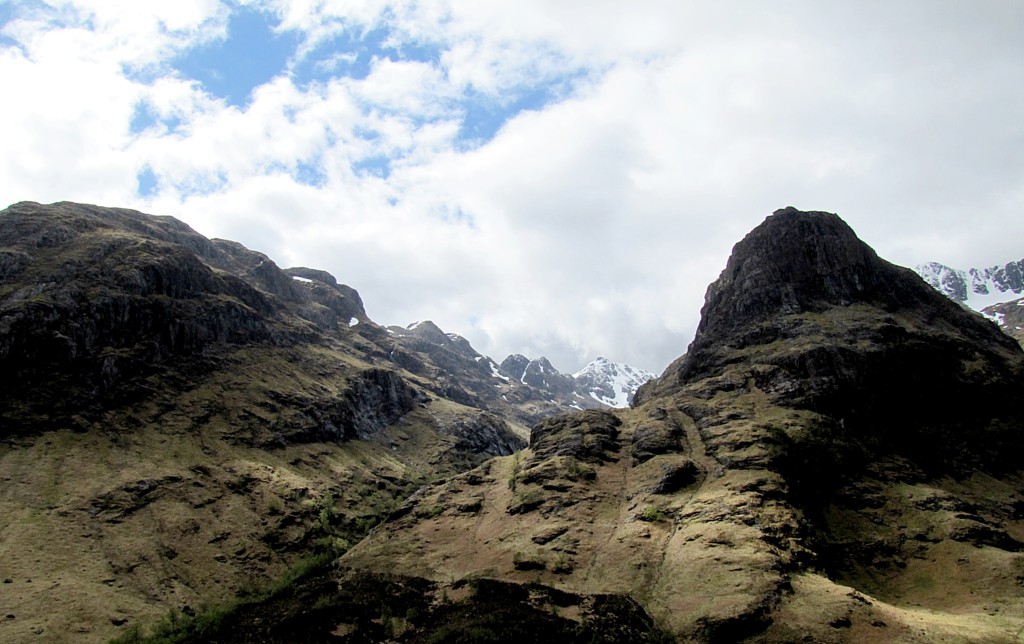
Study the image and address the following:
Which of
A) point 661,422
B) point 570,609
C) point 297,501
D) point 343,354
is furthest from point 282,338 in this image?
point 570,609

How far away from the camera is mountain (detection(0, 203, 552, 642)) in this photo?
71.9 metres

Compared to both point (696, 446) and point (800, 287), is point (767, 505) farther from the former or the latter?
point (800, 287)

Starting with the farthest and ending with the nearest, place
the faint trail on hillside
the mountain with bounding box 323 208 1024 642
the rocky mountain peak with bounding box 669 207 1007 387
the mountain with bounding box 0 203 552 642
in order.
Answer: the rocky mountain peak with bounding box 669 207 1007 387 < the faint trail on hillside < the mountain with bounding box 0 203 552 642 < the mountain with bounding box 323 208 1024 642

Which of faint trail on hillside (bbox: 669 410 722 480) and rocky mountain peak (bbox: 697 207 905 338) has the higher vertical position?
rocky mountain peak (bbox: 697 207 905 338)

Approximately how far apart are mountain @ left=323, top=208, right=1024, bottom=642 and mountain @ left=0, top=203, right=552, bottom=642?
22256 millimetres

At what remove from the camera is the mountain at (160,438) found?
71938 millimetres

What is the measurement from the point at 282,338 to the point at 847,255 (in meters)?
146

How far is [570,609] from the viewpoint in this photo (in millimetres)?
54969

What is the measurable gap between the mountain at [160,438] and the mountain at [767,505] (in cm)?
2226

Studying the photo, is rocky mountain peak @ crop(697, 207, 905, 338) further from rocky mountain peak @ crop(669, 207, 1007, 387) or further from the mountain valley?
the mountain valley

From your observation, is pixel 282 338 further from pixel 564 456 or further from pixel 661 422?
pixel 661 422

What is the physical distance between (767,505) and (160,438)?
102m

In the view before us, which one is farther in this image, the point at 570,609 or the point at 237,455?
the point at 237,455

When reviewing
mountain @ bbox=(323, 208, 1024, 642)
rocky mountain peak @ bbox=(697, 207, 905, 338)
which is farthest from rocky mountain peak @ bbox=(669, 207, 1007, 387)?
mountain @ bbox=(323, 208, 1024, 642)
